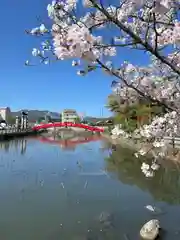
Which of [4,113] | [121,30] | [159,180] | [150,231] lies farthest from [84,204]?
[4,113]

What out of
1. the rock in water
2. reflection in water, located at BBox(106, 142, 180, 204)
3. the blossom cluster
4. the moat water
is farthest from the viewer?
reflection in water, located at BBox(106, 142, 180, 204)

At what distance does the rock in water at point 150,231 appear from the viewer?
299 inches

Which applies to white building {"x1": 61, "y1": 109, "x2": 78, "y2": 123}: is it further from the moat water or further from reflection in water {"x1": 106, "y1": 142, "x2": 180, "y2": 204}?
the moat water

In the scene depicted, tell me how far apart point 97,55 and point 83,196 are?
984 cm

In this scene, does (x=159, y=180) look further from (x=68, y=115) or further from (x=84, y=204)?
(x=68, y=115)

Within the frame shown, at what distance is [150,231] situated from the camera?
25.5ft

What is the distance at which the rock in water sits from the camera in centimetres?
760

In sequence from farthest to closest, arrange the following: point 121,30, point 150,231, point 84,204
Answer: point 84,204 < point 150,231 < point 121,30

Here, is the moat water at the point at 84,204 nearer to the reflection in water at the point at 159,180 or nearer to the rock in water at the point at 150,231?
the reflection in water at the point at 159,180

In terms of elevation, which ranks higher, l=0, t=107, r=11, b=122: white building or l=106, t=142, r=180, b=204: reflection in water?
l=0, t=107, r=11, b=122: white building

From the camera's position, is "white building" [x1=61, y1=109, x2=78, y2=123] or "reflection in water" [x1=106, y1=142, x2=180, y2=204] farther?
"white building" [x1=61, y1=109, x2=78, y2=123]

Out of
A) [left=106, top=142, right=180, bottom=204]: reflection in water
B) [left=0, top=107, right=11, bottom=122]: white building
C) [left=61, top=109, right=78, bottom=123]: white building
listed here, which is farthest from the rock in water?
[left=61, top=109, right=78, bottom=123]: white building

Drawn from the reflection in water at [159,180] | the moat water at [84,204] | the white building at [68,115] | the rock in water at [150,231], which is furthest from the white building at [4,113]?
the rock in water at [150,231]

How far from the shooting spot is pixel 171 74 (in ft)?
12.0
